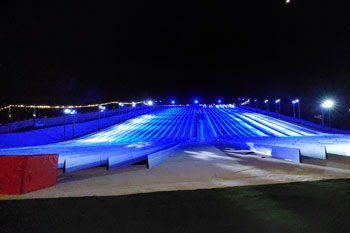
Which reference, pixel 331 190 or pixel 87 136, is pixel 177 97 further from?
pixel 331 190

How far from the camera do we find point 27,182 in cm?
547

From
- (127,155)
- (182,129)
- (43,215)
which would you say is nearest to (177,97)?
(182,129)

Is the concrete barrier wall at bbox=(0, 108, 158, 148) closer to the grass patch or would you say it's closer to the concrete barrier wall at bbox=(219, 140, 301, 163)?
the grass patch

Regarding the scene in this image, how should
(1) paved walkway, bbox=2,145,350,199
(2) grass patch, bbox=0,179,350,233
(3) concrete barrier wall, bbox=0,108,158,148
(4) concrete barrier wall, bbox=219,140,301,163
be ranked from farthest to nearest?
(3) concrete barrier wall, bbox=0,108,158,148, (4) concrete barrier wall, bbox=219,140,301,163, (1) paved walkway, bbox=2,145,350,199, (2) grass patch, bbox=0,179,350,233

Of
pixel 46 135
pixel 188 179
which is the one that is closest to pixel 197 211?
pixel 188 179

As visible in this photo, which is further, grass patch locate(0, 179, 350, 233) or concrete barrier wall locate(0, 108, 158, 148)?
concrete barrier wall locate(0, 108, 158, 148)

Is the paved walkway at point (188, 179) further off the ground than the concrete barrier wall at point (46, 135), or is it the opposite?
the concrete barrier wall at point (46, 135)

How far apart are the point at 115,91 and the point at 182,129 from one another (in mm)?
53260

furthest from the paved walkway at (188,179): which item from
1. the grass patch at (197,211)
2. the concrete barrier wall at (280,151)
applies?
the concrete barrier wall at (280,151)

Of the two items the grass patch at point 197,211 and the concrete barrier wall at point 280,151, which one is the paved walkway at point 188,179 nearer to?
the grass patch at point 197,211

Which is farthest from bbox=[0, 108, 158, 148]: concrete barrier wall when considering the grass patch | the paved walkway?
the grass patch

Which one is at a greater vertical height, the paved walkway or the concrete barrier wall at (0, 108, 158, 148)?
the concrete barrier wall at (0, 108, 158, 148)

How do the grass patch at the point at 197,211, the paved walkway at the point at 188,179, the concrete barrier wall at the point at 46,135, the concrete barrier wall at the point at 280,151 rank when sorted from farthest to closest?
1. the concrete barrier wall at the point at 46,135
2. the concrete barrier wall at the point at 280,151
3. the paved walkway at the point at 188,179
4. the grass patch at the point at 197,211

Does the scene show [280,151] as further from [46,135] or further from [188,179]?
[46,135]
